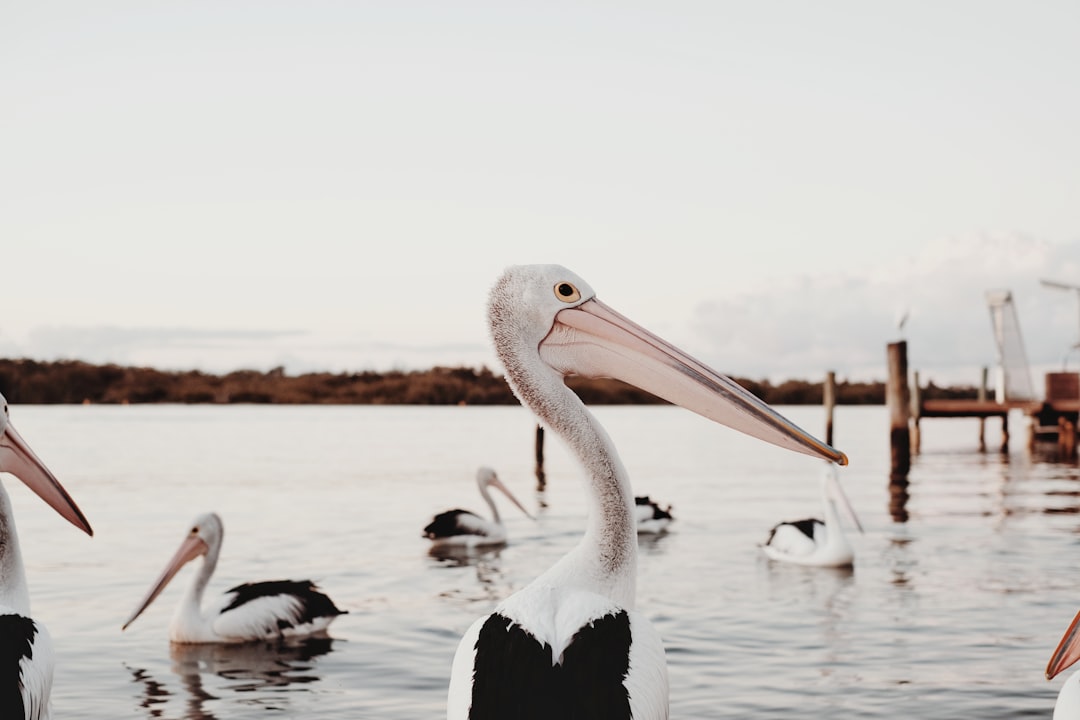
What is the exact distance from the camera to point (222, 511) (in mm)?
16703

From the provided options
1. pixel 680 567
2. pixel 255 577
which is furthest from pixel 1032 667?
pixel 255 577

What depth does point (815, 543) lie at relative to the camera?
11273 millimetres

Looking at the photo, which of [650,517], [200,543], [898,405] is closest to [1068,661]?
[200,543]

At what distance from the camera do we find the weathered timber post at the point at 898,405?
67.3 feet

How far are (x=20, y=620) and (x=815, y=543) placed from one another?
847 centimetres

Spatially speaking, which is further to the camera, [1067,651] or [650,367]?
[1067,651]

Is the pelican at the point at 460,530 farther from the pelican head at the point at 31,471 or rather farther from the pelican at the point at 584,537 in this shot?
the pelican at the point at 584,537

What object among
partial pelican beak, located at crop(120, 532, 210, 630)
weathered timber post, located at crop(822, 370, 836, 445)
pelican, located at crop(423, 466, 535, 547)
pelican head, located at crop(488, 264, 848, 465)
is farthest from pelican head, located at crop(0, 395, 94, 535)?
weathered timber post, located at crop(822, 370, 836, 445)

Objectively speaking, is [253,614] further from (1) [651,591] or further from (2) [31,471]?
(2) [31,471]

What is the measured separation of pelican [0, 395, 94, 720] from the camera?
376 centimetres

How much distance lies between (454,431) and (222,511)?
33413mm

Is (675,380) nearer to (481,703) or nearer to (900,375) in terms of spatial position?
(481,703)

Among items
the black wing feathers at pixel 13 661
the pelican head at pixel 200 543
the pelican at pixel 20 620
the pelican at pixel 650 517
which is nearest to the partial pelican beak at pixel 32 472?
the pelican at pixel 20 620

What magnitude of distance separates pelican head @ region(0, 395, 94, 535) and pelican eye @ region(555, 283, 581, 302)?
2.34 metres
